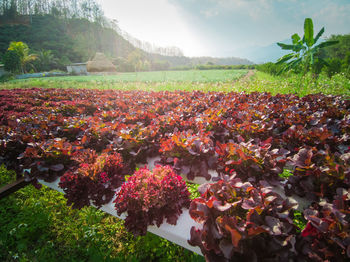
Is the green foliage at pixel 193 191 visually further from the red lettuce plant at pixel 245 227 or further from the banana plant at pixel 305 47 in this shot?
the banana plant at pixel 305 47

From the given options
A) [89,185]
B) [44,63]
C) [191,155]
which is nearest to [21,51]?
[44,63]

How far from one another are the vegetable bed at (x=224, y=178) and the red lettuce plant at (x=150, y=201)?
10 mm

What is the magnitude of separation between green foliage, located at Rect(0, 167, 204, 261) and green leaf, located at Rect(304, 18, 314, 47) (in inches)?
513

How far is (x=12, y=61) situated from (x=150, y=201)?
5181cm

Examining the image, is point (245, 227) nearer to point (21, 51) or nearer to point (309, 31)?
point (309, 31)

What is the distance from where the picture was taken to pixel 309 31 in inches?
392

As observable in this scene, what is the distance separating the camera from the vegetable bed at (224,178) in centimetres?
129

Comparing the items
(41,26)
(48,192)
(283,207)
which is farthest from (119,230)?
(41,26)

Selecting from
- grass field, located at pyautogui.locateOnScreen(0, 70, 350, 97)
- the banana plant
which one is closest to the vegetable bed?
grass field, located at pyautogui.locateOnScreen(0, 70, 350, 97)

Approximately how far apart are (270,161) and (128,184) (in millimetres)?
1673

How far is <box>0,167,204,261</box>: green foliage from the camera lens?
7.17ft

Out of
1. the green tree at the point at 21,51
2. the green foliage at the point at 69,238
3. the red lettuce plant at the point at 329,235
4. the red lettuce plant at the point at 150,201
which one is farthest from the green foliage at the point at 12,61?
the red lettuce plant at the point at 329,235

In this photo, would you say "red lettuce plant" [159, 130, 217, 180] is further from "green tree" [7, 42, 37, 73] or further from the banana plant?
"green tree" [7, 42, 37, 73]

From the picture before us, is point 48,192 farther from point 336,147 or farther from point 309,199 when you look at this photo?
point 336,147
